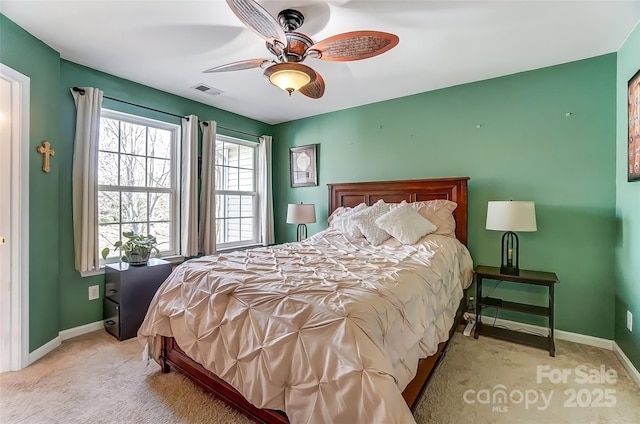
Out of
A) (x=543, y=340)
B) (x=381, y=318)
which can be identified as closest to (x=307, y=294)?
(x=381, y=318)

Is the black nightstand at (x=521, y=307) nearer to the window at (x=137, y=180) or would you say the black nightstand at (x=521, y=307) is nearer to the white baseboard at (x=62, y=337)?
the window at (x=137, y=180)

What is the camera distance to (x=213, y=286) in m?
1.85

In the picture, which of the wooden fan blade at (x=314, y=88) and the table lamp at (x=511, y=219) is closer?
the wooden fan blade at (x=314, y=88)

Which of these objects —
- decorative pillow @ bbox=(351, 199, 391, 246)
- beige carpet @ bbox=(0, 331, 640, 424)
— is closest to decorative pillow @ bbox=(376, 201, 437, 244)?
decorative pillow @ bbox=(351, 199, 391, 246)

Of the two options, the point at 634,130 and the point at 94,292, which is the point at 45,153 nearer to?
the point at 94,292

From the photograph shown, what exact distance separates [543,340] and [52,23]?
15.5 ft

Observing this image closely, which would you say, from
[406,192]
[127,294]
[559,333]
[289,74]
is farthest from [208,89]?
[559,333]

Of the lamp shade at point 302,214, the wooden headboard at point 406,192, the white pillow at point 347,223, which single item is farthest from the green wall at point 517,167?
the lamp shade at point 302,214

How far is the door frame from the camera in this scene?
2.25 metres

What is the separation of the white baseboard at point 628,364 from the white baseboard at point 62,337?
14.6ft

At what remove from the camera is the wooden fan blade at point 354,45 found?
1736 millimetres

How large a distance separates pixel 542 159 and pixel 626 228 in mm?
866

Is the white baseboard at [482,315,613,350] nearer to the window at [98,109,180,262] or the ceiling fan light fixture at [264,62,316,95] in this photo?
the ceiling fan light fixture at [264,62,316,95]

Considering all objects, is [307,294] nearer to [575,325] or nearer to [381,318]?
[381,318]
